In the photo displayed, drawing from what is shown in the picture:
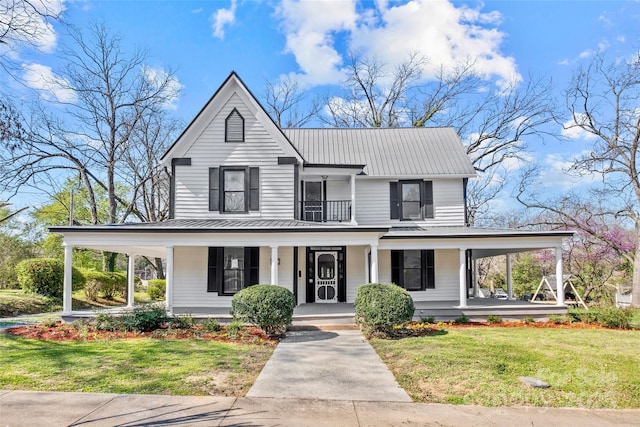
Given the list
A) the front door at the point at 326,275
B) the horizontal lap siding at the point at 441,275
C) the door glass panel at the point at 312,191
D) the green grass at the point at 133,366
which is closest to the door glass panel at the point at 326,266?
the front door at the point at 326,275

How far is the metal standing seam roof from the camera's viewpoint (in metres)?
17.1

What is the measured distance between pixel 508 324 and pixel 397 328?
4319mm

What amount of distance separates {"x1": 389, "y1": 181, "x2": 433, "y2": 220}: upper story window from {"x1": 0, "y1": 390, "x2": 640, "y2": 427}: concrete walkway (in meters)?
11.4

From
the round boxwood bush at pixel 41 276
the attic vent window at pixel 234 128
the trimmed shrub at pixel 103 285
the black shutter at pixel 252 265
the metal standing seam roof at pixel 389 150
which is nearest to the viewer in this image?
the black shutter at pixel 252 265

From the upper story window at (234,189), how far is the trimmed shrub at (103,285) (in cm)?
1134

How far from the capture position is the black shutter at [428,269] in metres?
16.1

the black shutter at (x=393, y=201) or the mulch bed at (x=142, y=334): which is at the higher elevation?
the black shutter at (x=393, y=201)

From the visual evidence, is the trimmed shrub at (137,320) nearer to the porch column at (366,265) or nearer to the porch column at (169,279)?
the porch column at (169,279)

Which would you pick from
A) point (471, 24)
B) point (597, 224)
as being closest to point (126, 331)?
point (471, 24)

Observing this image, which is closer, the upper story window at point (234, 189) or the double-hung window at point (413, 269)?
the upper story window at point (234, 189)

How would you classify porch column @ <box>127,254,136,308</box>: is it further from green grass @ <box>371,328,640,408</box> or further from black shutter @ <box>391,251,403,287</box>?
green grass @ <box>371,328,640,408</box>

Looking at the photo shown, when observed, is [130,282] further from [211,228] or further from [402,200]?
[402,200]

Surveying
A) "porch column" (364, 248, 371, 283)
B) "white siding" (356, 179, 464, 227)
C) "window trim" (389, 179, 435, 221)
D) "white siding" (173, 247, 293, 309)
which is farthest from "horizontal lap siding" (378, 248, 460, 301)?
"white siding" (173, 247, 293, 309)

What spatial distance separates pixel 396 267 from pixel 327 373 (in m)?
9.01
